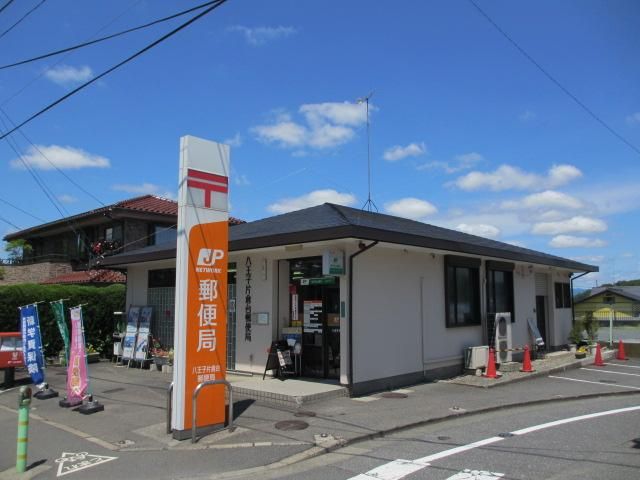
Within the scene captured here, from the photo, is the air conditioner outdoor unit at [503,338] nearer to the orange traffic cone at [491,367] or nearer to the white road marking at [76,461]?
the orange traffic cone at [491,367]

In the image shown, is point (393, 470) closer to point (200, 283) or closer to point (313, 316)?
point (200, 283)

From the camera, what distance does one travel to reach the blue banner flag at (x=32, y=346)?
36.7 ft

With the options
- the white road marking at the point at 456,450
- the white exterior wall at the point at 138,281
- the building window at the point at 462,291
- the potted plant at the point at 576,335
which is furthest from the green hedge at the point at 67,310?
the potted plant at the point at 576,335

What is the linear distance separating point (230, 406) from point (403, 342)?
16.4 ft

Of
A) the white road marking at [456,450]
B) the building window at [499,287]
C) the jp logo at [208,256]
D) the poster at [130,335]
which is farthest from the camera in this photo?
the poster at [130,335]

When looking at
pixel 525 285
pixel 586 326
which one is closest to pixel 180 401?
pixel 525 285

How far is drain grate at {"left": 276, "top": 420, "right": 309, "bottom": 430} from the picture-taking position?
7863 mm

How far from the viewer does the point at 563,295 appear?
20.4 metres

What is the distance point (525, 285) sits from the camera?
17.2 metres

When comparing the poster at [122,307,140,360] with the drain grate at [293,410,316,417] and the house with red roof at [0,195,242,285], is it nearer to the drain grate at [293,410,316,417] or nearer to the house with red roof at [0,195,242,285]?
the house with red roof at [0,195,242,285]

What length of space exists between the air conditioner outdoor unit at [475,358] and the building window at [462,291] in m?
0.73

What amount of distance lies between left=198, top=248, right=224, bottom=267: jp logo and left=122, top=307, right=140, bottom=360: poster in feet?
29.0

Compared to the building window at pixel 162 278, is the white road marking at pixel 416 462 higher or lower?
lower

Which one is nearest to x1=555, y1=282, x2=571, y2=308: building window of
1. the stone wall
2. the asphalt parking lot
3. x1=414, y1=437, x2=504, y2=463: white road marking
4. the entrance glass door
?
the asphalt parking lot
